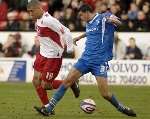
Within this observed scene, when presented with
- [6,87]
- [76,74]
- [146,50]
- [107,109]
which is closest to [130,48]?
[146,50]

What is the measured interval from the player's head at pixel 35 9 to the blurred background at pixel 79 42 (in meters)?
9.72

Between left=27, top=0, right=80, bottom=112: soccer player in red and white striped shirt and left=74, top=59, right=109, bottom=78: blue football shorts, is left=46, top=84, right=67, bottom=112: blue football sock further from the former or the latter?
left=27, top=0, right=80, bottom=112: soccer player in red and white striped shirt

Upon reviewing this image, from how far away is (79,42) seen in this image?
81.2ft

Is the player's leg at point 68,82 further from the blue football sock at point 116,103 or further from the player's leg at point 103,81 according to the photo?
the blue football sock at point 116,103

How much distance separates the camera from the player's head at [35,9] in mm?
13727

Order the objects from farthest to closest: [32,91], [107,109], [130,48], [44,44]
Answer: [130,48] → [32,91] → [107,109] → [44,44]

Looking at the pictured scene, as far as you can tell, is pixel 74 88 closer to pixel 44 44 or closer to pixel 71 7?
pixel 44 44

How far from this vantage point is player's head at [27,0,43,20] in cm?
1373

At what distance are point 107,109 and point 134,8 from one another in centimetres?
1003

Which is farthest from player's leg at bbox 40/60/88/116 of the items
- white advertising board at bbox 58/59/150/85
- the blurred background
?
white advertising board at bbox 58/59/150/85

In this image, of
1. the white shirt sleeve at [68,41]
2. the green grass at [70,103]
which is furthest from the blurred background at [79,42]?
the white shirt sleeve at [68,41]

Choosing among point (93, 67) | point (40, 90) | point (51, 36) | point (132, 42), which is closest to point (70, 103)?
point (40, 90)

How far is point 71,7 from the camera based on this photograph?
84.4 feet

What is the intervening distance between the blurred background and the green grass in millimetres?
1365
